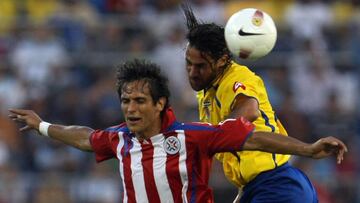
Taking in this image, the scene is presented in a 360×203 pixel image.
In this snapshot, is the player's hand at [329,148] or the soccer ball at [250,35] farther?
the soccer ball at [250,35]

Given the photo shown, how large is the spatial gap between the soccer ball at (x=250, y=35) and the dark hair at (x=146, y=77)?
25.2 inches

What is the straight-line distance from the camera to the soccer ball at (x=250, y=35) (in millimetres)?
7945

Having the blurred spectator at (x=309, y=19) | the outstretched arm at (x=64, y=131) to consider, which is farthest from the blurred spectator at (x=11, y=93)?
the outstretched arm at (x=64, y=131)

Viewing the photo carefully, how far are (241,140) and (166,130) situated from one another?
0.61m

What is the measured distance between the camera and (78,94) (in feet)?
46.8

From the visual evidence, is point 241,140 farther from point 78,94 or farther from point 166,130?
point 78,94

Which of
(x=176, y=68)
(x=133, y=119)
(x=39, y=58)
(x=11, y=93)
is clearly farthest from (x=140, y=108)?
(x=39, y=58)

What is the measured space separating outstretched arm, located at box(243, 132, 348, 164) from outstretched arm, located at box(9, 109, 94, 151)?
136cm

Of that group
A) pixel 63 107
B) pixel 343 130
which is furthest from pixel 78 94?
pixel 343 130

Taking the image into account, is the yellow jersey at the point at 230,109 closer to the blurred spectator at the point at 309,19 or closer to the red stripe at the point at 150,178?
the red stripe at the point at 150,178

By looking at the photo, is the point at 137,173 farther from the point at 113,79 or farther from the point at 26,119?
the point at 113,79

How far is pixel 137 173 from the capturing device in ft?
24.9

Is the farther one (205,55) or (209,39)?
(209,39)

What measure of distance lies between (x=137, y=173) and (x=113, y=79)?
22.1ft
